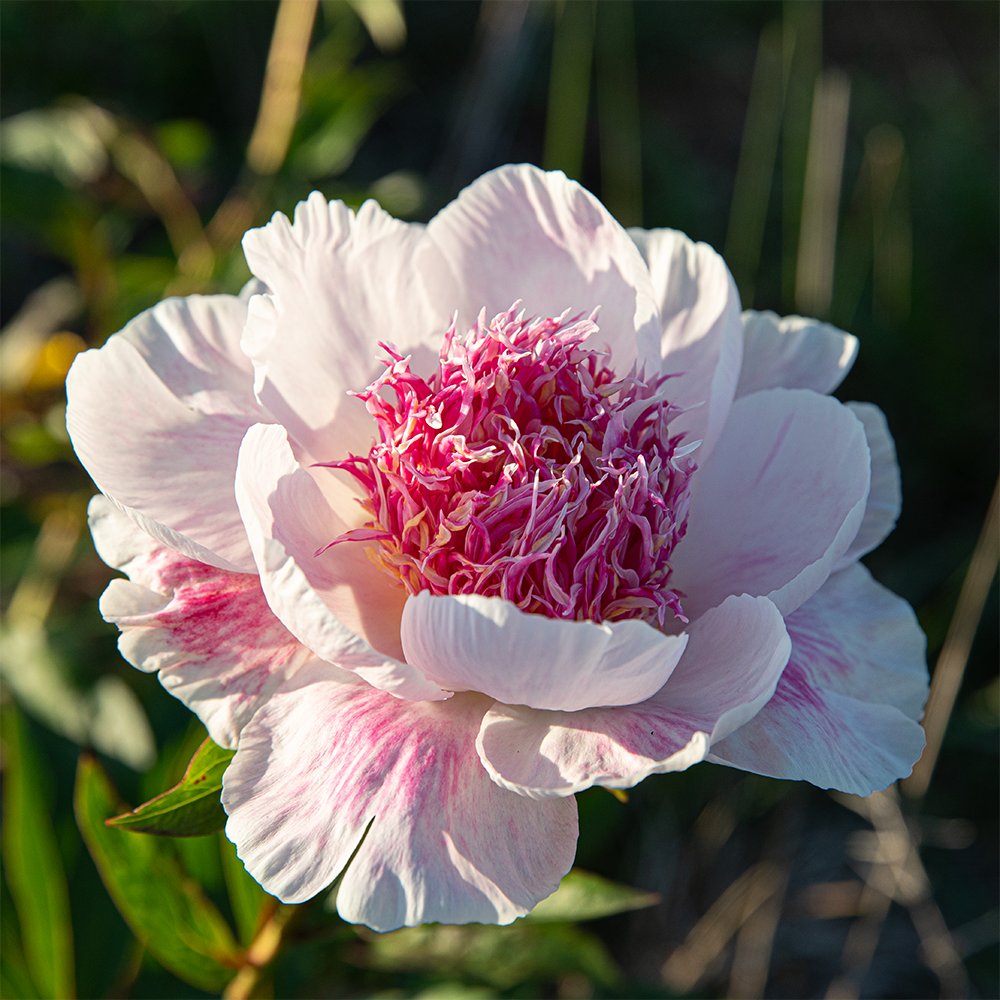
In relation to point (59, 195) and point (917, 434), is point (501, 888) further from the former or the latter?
point (917, 434)

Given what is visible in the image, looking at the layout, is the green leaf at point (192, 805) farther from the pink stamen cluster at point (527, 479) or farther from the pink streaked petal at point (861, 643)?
the pink streaked petal at point (861, 643)

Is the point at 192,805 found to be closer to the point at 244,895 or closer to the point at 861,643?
the point at 244,895

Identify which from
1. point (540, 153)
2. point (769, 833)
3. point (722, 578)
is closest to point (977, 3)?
point (540, 153)

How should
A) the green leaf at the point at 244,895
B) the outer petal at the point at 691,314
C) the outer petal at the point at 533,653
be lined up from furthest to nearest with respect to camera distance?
the green leaf at the point at 244,895, the outer petal at the point at 691,314, the outer petal at the point at 533,653

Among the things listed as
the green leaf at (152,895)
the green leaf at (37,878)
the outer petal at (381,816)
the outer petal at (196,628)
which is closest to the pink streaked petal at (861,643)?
the outer petal at (381,816)

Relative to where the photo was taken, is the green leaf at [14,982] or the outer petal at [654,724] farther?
the green leaf at [14,982]

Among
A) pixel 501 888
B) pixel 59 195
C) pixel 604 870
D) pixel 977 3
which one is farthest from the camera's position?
pixel 977 3
